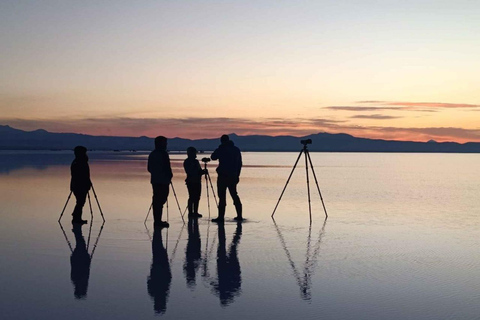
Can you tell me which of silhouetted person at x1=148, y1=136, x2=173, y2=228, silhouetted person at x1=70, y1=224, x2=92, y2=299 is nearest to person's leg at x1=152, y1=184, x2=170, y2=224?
silhouetted person at x1=148, y1=136, x2=173, y2=228

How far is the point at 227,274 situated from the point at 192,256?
4.31ft

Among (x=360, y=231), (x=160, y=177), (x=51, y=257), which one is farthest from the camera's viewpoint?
(x=160, y=177)

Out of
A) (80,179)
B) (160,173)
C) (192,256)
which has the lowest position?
(192,256)

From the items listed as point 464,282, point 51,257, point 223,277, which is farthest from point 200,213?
point 464,282

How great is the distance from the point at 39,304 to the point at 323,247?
16.0 feet

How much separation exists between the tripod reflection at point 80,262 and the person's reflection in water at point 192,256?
1232 millimetres

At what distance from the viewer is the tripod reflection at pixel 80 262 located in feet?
20.7

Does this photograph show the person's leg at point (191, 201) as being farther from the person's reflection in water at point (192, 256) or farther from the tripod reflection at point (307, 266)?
the tripod reflection at point (307, 266)

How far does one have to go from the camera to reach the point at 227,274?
7.04 meters

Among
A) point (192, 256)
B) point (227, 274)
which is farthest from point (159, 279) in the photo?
point (192, 256)

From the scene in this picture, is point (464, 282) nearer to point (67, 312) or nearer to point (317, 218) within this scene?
point (67, 312)

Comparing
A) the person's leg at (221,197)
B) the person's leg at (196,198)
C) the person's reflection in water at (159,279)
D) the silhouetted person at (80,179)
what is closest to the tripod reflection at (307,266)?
the person's reflection in water at (159,279)

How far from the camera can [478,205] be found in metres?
16.2

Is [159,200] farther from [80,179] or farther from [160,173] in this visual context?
[80,179]
